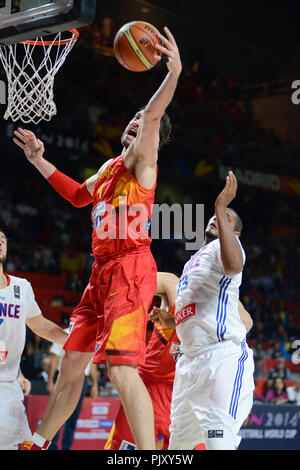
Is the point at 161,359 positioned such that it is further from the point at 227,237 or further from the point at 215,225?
the point at 227,237

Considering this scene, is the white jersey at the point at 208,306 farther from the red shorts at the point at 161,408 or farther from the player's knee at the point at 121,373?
the red shorts at the point at 161,408

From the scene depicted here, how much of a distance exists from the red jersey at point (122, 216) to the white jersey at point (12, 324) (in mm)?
952

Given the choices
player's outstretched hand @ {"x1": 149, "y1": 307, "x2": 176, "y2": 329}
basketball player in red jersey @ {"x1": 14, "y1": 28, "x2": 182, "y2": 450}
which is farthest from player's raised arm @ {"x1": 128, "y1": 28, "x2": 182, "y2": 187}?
player's outstretched hand @ {"x1": 149, "y1": 307, "x2": 176, "y2": 329}

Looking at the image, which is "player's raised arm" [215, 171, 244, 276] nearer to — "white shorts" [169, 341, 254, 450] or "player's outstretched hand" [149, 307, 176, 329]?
"white shorts" [169, 341, 254, 450]

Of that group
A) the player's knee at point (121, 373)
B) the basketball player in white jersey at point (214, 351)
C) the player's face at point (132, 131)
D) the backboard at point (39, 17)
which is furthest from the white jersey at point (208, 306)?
the backboard at point (39, 17)

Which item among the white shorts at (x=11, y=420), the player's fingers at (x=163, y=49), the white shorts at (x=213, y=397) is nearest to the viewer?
the player's fingers at (x=163, y=49)

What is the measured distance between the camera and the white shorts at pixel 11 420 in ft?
13.0

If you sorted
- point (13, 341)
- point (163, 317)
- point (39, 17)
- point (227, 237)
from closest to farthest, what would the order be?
1. point (227, 237)
2. point (39, 17)
3. point (163, 317)
4. point (13, 341)

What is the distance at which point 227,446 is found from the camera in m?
3.36

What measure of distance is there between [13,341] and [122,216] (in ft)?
4.23

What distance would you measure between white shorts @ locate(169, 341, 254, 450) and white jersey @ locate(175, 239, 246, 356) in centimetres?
7

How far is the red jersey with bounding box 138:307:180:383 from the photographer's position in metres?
4.28

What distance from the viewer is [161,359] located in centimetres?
428

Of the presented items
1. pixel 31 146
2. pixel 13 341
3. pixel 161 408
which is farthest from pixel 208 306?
pixel 31 146
